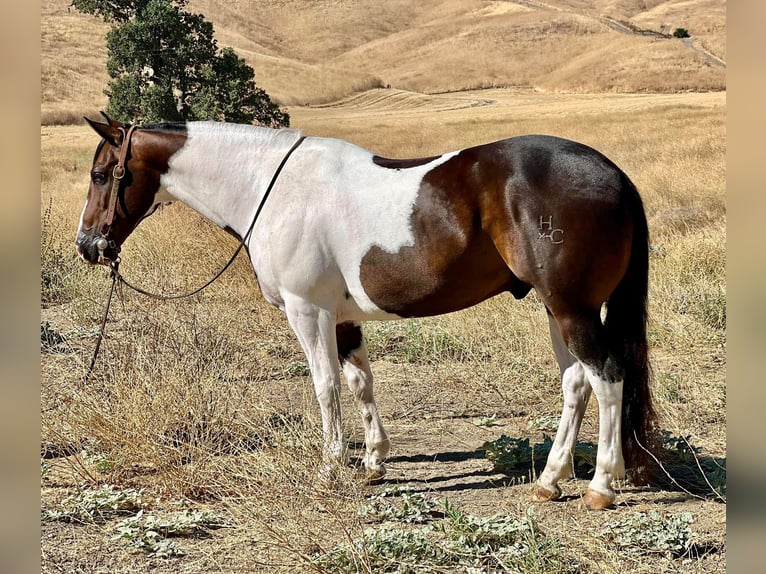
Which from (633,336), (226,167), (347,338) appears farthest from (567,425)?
(226,167)

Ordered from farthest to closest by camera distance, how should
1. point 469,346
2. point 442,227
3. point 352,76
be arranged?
1. point 352,76
2. point 469,346
3. point 442,227

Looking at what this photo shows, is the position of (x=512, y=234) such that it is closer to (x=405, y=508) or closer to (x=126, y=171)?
(x=405, y=508)

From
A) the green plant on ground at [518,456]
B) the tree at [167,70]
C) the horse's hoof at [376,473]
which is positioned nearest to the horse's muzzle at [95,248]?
the horse's hoof at [376,473]

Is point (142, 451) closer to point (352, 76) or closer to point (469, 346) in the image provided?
point (469, 346)

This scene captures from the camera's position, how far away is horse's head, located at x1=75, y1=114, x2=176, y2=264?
4566 millimetres

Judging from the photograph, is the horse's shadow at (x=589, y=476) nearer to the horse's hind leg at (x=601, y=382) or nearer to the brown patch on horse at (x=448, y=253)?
the horse's hind leg at (x=601, y=382)

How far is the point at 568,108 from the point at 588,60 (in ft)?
80.6

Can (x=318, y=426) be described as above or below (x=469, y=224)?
below

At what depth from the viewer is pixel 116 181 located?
14.9 feet

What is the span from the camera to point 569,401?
13.8 feet

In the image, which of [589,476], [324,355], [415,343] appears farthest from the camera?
[415,343]

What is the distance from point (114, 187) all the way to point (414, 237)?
1.69 metres

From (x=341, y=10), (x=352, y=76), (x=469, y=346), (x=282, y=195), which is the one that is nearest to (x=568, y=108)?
(x=352, y=76)

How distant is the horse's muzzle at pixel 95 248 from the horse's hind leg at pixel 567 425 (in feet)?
8.04
